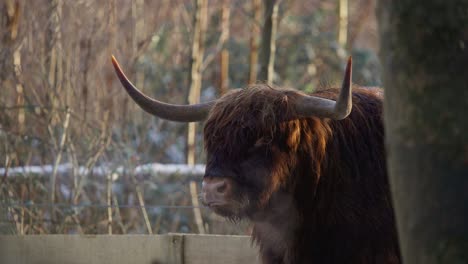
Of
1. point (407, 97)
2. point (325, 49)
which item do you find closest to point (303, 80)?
point (325, 49)

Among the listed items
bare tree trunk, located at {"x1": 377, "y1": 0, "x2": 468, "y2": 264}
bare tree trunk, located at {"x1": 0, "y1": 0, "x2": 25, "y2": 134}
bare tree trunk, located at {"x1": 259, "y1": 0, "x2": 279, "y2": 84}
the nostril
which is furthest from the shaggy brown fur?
bare tree trunk, located at {"x1": 0, "y1": 0, "x2": 25, "y2": 134}

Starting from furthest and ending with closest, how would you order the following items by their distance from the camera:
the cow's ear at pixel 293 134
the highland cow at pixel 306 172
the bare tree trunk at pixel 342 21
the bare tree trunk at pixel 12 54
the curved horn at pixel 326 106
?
the bare tree trunk at pixel 342 21 → the bare tree trunk at pixel 12 54 → the cow's ear at pixel 293 134 → the highland cow at pixel 306 172 → the curved horn at pixel 326 106

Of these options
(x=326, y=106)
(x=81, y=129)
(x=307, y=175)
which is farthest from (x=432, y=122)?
(x=81, y=129)

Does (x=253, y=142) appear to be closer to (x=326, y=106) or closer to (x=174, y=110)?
(x=326, y=106)

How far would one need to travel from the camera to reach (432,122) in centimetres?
313

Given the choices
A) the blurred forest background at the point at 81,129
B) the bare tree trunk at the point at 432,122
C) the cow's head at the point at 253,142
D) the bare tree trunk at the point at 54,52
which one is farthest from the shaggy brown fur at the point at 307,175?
the bare tree trunk at the point at 54,52

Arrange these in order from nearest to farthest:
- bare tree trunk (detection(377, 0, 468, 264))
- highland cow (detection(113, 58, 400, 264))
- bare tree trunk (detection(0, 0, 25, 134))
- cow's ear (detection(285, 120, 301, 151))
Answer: bare tree trunk (detection(377, 0, 468, 264)) < highland cow (detection(113, 58, 400, 264)) < cow's ear (detection(285, 120, 301, 151)) < bare tree trunk (detection(0, 0, 25, 134))

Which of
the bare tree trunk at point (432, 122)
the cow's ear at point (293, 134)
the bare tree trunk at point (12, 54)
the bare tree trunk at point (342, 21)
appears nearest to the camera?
the bare tree trunk at point (432, 122)

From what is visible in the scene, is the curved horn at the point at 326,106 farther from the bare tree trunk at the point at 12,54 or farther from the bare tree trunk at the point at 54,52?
the bare tree trunk at the point at 12,54

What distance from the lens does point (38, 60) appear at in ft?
30.7

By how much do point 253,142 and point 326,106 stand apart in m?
0.42

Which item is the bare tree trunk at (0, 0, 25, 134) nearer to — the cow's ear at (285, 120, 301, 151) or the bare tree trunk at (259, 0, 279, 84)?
the bare tree trunk at (259, 0, 279, 84)

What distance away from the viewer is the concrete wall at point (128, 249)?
5.93 meters

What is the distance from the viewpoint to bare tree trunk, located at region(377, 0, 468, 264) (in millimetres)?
3094
